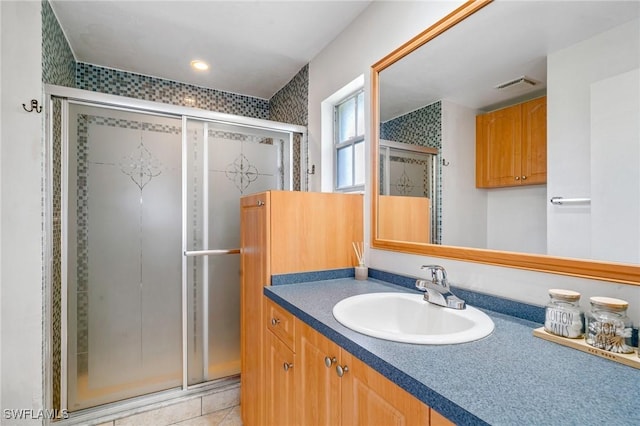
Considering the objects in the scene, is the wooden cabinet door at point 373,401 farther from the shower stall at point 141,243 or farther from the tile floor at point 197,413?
the shower stall at point 141,243

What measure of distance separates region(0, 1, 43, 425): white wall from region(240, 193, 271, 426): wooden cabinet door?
3.31 ft

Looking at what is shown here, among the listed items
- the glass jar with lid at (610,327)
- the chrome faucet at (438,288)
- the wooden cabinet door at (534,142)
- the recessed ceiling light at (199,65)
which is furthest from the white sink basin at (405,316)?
the recessed ceiling light at (199,65)

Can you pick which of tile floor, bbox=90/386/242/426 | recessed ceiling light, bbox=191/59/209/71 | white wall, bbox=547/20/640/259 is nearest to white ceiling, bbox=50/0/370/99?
recessed ceiling light, bbox=191/59/209/71

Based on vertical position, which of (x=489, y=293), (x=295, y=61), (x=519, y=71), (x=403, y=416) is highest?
(x=295, y=61)

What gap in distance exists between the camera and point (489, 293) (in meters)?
1.06

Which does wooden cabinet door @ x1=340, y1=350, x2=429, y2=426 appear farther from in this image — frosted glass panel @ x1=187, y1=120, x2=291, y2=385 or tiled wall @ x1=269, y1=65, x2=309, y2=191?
tiled wall @ x1=269, y1=65, x2=309, y2=191

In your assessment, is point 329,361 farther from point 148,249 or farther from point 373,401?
point 148,249

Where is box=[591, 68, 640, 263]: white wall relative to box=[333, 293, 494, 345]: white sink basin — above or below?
above

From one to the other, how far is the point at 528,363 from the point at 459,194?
2.36ft

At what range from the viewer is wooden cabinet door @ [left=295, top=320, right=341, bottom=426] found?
877mm

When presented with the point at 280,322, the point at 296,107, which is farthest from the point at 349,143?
the point at 280,322

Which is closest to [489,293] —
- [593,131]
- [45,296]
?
[593,131]

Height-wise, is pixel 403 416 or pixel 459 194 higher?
pixel 459 194

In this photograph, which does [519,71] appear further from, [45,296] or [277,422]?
[45,296]
